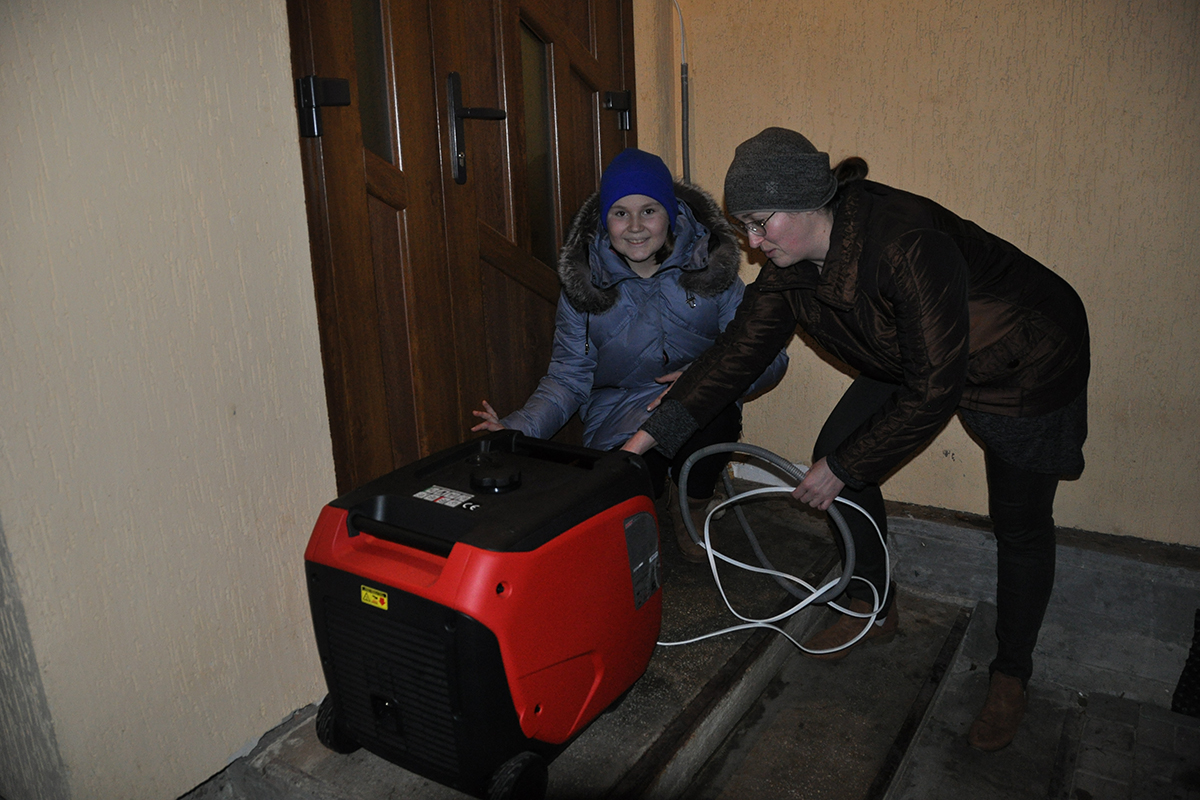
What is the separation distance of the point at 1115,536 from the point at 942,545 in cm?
44

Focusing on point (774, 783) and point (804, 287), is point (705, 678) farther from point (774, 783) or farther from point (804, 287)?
point (804, 287)

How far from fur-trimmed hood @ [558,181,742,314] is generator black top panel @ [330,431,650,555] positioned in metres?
0.59

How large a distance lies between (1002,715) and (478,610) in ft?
4.32

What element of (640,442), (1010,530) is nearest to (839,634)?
(1010,530)

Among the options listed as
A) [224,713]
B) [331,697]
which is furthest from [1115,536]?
[224,713]

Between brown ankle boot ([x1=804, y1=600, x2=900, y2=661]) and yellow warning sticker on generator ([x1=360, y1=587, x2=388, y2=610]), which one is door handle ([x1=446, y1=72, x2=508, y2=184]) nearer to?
yellow warning sticker on generator ([x1=360, y1=587, x2=388, y2=610])

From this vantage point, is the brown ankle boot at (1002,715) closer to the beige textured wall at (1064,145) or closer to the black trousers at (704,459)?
the beige textured wall at (1064,145)

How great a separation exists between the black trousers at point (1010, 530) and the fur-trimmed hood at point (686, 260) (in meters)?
0.44

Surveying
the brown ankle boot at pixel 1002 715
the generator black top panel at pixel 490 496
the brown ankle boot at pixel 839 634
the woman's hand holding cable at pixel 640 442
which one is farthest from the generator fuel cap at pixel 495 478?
the brown ankle boot at pixel 1002 715

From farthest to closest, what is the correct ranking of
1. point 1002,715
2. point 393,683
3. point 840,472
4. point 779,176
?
point 1002,715, point 840,472, point 779,176, point 393,683

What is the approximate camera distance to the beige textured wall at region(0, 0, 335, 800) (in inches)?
42.5

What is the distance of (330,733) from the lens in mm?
1402

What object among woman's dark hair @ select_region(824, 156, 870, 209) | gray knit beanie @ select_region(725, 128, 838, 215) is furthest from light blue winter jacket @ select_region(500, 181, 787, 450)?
gray knit beanie @ select_region(725, 128, 838, 215)

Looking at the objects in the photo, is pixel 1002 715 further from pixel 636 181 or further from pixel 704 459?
pixel 636 181
